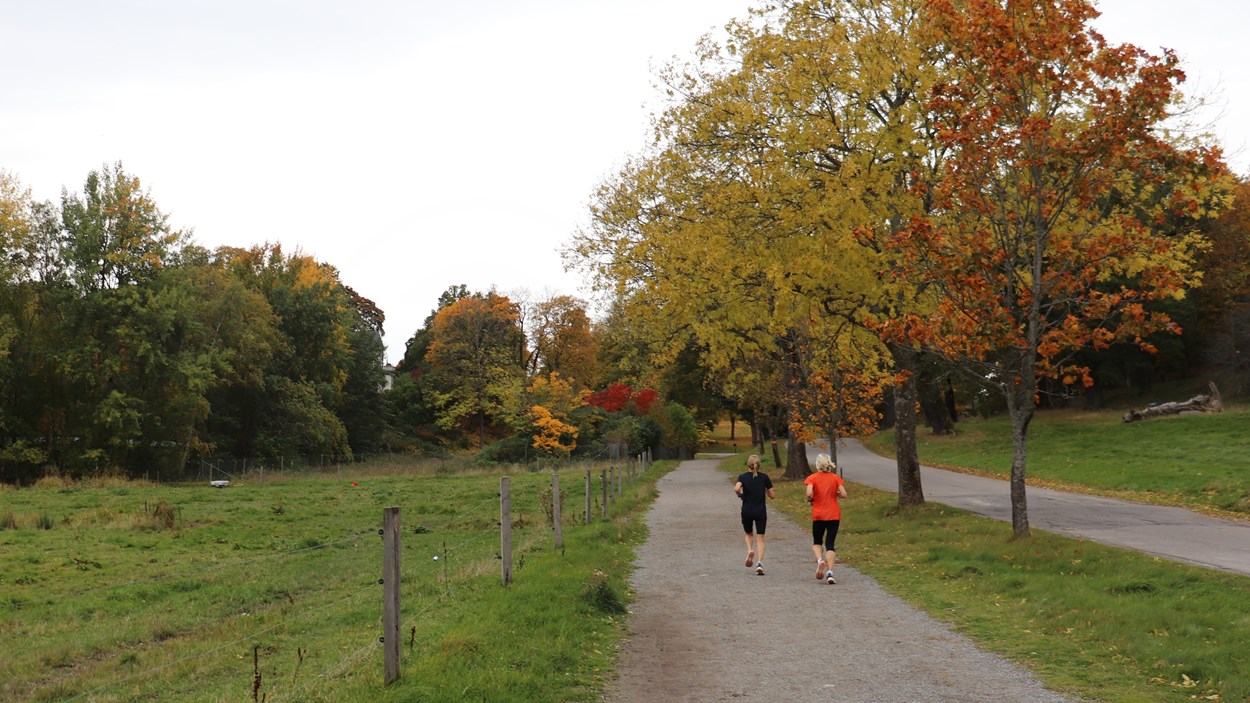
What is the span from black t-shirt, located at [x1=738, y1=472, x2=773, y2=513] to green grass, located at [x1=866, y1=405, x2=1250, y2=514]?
35.3 ft

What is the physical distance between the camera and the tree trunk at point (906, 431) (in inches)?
797

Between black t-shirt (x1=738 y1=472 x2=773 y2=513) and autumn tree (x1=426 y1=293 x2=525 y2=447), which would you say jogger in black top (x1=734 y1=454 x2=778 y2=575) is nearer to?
black t-shirt (x1=738 y1=472 x2=773 y2=513)

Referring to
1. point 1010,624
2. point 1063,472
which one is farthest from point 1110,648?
point 1063,472

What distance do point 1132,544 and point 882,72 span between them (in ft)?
28.3

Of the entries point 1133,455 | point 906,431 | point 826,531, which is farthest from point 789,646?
point 1133,455

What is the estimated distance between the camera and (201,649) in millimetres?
11383

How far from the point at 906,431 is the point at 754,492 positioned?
6.71m

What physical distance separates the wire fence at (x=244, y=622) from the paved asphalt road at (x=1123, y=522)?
28.2 ft

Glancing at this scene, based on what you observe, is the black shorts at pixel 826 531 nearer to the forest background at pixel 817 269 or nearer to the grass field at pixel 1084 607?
the grass field at pixel 1084 607

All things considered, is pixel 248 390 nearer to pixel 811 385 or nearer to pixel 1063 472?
pixel 811 385

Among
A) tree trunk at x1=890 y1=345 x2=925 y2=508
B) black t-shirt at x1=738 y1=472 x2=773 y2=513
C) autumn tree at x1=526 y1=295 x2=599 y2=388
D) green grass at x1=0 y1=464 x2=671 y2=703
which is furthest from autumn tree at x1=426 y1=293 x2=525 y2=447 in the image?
black t-shirt at x1=738 y1=472 x2=773 y2=513

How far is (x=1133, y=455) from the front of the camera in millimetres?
31969

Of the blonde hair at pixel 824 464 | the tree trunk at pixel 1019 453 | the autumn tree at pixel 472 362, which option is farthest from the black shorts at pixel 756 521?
the autumn tree at pixel 472 362

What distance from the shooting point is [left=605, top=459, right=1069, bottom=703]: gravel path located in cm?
761
